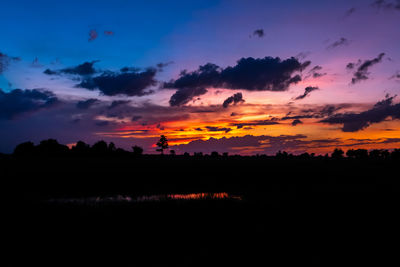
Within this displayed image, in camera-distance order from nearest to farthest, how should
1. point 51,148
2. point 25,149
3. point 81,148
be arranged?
point 25,149
point 51,148
point 81,148

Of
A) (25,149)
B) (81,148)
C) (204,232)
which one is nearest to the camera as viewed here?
(204,232)

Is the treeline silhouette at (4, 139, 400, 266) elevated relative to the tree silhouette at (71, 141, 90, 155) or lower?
lower

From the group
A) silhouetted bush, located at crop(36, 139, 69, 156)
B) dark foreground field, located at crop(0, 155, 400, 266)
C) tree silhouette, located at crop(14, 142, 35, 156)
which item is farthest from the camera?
silhouetted bush, located at crop(36, 139, 69, 156)

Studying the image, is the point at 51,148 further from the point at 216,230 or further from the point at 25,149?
the point at 216,230

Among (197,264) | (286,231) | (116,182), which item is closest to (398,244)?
(286,231)

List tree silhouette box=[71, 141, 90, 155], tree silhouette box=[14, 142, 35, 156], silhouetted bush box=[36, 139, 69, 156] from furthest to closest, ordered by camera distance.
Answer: tree silhouette box=[71, 141, 90, 155] → silhouetted bush box=[36, 139, 69, 156] → tree silhouette box=[14, 142, 35, 156]

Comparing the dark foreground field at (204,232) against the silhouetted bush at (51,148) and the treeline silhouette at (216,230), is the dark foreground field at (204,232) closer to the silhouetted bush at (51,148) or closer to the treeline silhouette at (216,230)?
the treeline silhouette at (216,230)

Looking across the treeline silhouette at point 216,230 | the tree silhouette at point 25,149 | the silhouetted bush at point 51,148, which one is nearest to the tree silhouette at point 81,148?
the silhouetted bush at point 51,148

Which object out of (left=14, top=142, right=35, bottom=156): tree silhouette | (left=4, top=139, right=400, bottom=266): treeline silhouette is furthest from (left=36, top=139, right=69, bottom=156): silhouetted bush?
(left=4, top=139, right=400, bottom=266): treeline silhouette

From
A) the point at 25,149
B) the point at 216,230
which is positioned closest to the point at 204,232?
the point at 216,230

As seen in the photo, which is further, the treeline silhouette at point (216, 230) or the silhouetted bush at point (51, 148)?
the silhouetted bush at point (51, 148)

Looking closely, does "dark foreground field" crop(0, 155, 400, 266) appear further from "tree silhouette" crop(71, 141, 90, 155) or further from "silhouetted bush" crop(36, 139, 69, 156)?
"tree silhouette" crop(71, 141, 90, 155)

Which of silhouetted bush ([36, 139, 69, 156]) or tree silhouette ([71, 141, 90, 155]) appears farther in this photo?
tree silhouette ([71, 141, 90, 155])

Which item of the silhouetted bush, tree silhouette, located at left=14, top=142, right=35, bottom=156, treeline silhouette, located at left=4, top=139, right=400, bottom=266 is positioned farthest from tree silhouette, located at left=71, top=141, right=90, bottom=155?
treeline silhouette, located at left=4, top=139, right=400, bottom=266
